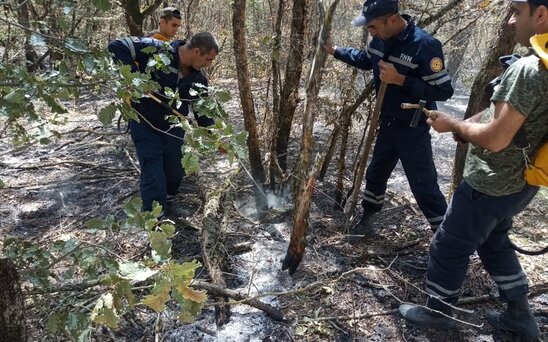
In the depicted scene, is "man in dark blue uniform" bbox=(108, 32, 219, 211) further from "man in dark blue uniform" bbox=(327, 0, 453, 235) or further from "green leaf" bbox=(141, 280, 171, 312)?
"green leaf" bbox=(141, 280, 171, 312)

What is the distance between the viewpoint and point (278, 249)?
3.61m

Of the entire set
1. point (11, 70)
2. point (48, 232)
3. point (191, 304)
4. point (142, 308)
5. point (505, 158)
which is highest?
point (11, 70)

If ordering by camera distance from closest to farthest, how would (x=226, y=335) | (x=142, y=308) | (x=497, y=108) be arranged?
(x=497, y=108), (x=226, y=335), (x=142, y=308)

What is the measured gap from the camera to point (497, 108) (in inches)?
80.9

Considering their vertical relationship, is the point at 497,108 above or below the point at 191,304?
above

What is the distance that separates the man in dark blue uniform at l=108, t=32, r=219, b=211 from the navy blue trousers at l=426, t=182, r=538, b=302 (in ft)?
7.62

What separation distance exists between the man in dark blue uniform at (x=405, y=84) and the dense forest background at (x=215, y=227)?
16.6 inches

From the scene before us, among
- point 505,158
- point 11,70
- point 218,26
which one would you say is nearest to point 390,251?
point 505,158

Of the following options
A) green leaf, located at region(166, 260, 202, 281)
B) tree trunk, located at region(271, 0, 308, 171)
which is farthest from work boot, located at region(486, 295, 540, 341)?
tree trunk, located at region(271, 0, 308, 171)

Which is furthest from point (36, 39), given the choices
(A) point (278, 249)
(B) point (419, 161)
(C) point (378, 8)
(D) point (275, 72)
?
(D) point (275, 72)

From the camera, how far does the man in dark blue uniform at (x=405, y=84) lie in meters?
3.10

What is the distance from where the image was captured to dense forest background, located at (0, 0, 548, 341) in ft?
5.44

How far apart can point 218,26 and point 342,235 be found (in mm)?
9117

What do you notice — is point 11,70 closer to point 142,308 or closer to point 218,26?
point 142,308
